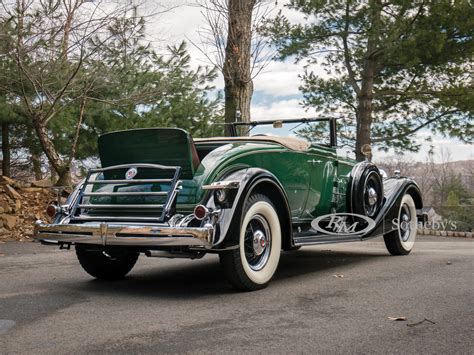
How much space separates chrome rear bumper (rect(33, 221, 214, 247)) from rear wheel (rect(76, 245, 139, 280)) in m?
0.63

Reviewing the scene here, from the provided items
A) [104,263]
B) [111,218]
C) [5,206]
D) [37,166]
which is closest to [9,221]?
[5,206]

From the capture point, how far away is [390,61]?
54.1ft

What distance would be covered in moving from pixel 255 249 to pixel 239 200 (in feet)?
1.88

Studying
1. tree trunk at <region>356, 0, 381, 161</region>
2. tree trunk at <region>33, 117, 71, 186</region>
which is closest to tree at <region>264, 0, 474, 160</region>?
tree trunk at <region>356, 0, 381, 161</region>

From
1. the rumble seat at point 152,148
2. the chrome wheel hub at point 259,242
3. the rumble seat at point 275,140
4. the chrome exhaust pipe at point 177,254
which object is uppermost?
the rumble seat at point 275,140

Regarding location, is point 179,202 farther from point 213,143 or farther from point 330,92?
point 330,92

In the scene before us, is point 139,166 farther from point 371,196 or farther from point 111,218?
point 371,196

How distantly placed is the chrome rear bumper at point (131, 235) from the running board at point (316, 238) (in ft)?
4.70

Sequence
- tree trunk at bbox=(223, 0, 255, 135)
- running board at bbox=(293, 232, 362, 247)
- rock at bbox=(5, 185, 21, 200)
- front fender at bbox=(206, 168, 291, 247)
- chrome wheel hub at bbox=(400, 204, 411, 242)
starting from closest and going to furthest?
front fender at bbox=(206, 168, 291, 247), running board at bbox=(293, 232, 362, 247), chrome wheel hub at bbox=(400, 204, 411, 242), tree trunk at bbox=(223, 0, 255, 135), rock at bbox=(5, 185, 21, 200)

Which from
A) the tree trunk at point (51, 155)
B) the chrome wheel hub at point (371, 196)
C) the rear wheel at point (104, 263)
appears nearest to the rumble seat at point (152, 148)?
the rear wheel at point (104, 263)

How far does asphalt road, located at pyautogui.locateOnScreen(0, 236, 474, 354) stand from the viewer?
336 cm

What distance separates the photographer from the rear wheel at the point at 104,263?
570cm

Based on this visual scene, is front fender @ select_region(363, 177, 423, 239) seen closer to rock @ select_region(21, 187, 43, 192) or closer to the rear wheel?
the rear wheel

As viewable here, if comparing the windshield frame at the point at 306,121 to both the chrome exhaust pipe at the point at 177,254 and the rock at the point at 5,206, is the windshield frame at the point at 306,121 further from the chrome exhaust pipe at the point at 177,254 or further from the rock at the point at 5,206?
the rock at the point at 5,206
